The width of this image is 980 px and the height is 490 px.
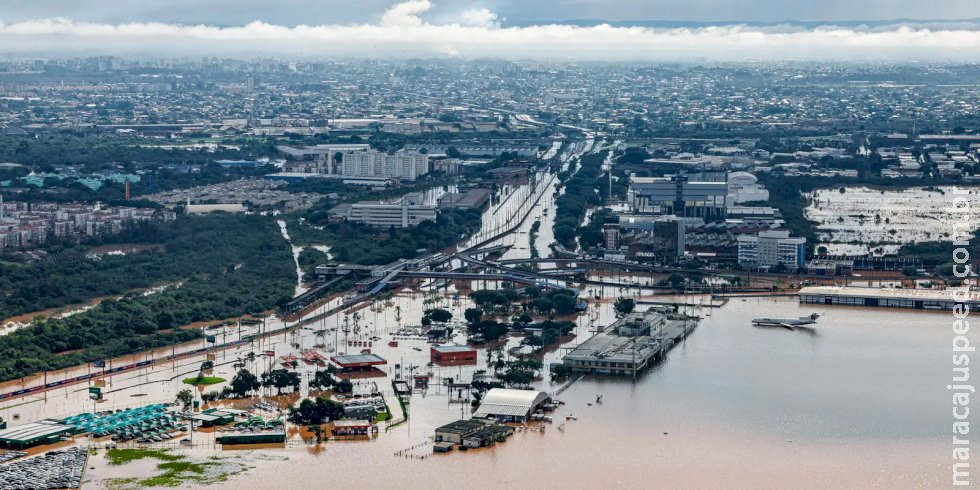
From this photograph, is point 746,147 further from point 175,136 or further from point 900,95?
point 900,95

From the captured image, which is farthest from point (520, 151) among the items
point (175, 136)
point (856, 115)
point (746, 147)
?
point (856, 115)

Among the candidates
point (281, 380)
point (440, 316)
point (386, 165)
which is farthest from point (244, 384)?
point (386, 165)

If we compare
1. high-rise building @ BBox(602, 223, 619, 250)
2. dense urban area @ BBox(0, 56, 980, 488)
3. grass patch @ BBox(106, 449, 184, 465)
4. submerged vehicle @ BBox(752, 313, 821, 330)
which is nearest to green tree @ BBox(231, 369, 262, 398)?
dense urban area @ BBox(0, 56, 980, 488)

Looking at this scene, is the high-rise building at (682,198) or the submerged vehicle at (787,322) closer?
the submerged vehicle at (787,322)

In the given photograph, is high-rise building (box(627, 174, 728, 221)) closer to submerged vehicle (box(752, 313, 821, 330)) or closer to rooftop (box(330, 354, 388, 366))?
submerged vehicle (box(752, 313, 821, 330))

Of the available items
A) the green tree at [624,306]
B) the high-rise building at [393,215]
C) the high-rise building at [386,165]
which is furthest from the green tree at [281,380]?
the high-rise building at [386,165]

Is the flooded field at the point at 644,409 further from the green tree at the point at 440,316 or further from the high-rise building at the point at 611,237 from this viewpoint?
the high-rise building at the point at 611,237
